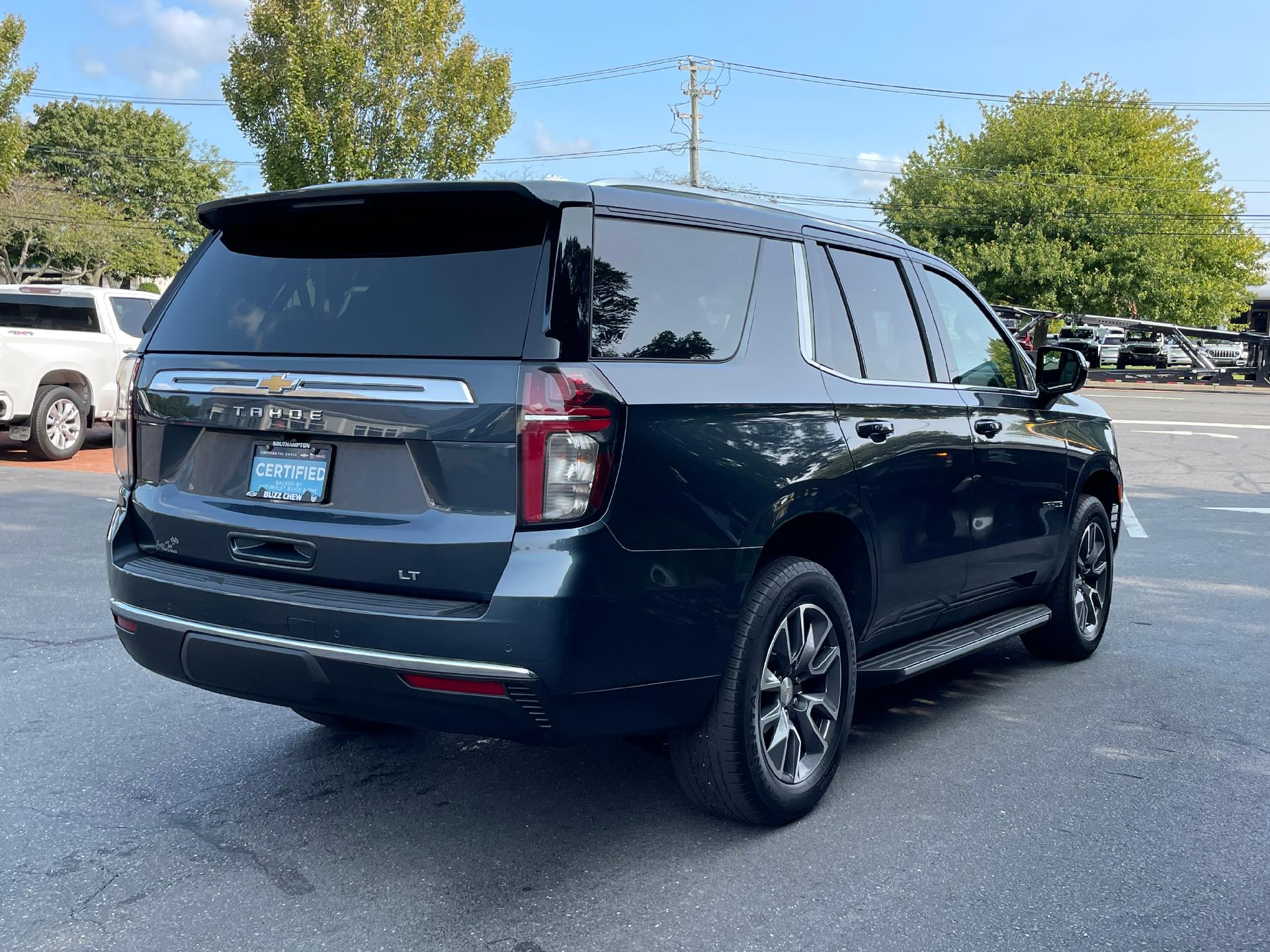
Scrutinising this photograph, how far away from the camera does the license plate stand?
3334 millimetres

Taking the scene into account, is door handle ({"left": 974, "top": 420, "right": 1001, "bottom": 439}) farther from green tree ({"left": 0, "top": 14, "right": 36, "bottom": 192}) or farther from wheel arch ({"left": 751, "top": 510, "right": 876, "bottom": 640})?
green tree ({"left": 0, "top": 14, "right": 36, "bottom": 192})

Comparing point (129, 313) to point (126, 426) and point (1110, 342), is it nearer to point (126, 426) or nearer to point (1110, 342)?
point (126, 426)

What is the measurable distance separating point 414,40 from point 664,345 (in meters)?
30.6

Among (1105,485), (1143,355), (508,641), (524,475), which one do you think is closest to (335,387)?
(524,475)

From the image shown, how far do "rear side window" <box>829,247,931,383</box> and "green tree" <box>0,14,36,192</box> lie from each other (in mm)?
22495

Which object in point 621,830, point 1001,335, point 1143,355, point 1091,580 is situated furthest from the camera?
point 1143,355

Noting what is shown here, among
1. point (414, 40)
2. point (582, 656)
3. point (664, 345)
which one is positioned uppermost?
point (414, 40)

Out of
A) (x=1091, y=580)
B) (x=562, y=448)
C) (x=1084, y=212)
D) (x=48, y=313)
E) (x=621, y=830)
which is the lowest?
(x=621, y=830)

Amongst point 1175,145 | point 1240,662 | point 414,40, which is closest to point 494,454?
point 1240,662

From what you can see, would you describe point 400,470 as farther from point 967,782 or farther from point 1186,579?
point 1186,579

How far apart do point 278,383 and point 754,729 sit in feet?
5.56

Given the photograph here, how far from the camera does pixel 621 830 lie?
3.79 m

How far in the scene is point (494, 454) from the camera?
3.09 metres

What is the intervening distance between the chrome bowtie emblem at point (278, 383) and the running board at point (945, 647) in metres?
2.12
